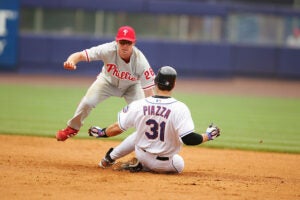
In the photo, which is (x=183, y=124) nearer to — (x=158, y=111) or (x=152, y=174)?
(x=158, y=111)

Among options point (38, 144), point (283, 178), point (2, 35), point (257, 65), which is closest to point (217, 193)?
point (283, 178)

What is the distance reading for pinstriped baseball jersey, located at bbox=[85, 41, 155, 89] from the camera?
7.87m

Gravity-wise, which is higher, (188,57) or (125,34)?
(125,34)

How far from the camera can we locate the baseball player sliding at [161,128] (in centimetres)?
651

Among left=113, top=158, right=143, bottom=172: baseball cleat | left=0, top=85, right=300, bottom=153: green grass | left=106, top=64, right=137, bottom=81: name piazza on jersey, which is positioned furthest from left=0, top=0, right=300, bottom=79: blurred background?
left=113, top=158, right=143, bottom=172: baseball cleat

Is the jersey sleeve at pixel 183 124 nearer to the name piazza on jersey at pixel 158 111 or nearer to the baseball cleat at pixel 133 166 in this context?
the name piazza on jersey at pixel 158 111

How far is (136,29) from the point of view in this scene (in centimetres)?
2173

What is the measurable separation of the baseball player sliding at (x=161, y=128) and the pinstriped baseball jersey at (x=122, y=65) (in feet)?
4.01

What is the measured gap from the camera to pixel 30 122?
11.2 metres

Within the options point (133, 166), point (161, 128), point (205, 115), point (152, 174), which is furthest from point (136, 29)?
point (161, 128)

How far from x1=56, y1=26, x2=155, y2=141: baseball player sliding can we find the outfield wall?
1287 centimetres

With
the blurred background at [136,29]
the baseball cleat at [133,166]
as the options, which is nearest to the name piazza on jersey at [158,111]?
the baseball cleat at [133,166]

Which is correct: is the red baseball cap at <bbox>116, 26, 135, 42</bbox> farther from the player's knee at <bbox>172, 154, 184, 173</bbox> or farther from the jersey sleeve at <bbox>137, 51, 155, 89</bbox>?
the player's knee at <bbox>172, 154, 184, 173</bbox>

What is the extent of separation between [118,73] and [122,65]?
0.16 m
